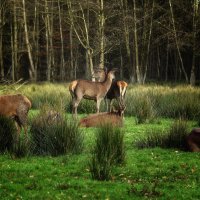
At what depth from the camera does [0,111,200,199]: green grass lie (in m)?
8.67

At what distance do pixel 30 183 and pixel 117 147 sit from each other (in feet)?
7.35

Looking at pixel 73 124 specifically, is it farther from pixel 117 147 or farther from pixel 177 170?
pixel 177 170

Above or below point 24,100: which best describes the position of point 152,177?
below

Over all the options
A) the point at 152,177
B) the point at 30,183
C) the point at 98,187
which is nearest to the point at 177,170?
the point at 152,177

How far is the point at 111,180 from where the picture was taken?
966 centimetres

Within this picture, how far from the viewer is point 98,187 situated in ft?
29.8

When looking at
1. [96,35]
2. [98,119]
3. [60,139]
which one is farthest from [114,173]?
[96,35]

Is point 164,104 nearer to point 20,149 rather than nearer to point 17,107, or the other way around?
point 17,107

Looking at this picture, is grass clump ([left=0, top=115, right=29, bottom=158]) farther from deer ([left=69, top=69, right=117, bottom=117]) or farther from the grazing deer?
deer ([left=69, top=69, right=117, bottom=117])

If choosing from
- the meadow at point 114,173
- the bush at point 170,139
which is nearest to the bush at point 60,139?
the meadow at point 114,173

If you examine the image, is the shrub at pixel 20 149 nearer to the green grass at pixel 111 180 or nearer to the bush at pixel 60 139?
the green grass at pixel 111 180

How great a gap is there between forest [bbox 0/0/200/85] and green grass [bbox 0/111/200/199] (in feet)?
48.2

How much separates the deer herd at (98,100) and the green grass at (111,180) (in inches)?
41.9

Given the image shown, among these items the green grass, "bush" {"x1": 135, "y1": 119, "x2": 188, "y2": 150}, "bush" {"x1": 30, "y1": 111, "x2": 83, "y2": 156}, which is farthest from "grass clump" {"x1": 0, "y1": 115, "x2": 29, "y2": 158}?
"bush" {"x1": 135, "y1": 119, "x2": 188, "y2": 150}
